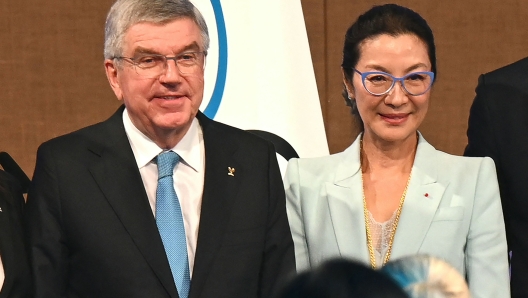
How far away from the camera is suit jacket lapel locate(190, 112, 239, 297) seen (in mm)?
1995

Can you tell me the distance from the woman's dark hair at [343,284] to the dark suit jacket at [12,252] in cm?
114

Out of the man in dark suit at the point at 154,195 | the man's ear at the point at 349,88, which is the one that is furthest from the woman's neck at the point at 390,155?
the man in dark suit at the point at 154,195

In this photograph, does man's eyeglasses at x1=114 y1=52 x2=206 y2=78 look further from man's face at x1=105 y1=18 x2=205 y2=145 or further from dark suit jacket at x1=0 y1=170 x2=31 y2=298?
dark suit jacket at x1=0 y1=170 x2=31 y2=298

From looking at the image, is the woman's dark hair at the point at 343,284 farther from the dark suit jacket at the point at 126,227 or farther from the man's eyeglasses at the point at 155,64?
the man's eyeglasses at the point at 155,64

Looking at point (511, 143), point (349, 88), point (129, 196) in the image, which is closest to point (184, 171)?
point (129, 196)

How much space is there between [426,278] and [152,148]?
1178 millimetres

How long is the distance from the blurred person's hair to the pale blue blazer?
3.52 ft

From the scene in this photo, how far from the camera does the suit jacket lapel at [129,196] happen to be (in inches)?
77.6

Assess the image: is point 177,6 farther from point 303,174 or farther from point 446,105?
point 446,105

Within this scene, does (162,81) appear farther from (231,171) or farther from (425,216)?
(425,216)

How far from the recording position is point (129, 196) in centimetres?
202

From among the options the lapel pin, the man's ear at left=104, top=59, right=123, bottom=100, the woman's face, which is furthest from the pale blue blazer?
the man's ear at left=104, top=59, right=123, bottom=100

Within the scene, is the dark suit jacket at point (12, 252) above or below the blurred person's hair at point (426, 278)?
below

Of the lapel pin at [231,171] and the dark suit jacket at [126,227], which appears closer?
the dark suit jacket at [126,227]
